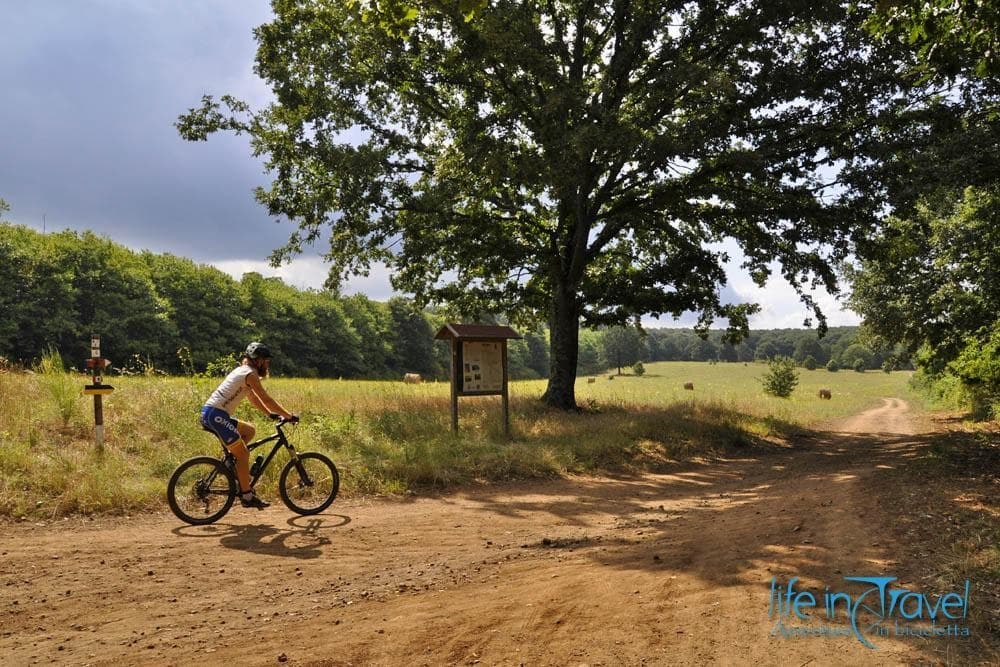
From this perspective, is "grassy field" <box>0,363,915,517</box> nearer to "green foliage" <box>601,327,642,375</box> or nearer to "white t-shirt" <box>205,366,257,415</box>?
"white t-shirt" <box>205,366,257,415</box>

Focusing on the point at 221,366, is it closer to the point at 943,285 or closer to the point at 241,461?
the point at 241,461

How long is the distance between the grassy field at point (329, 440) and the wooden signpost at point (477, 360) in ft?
3.22

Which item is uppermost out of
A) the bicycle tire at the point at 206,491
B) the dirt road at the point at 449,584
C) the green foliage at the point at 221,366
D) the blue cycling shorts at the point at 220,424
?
the green foliage at the point at 221,366

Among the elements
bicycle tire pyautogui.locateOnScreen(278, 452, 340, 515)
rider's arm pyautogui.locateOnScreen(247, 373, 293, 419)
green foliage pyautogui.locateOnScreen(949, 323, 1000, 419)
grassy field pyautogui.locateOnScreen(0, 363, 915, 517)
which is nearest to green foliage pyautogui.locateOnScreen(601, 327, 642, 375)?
green foliage pyautogui.locateOnScreen(949, 323, 1000, 419)

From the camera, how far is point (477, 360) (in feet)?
46.7

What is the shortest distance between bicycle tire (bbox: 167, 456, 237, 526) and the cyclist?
0.16 meters

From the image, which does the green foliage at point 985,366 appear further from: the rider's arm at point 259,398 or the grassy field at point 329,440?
the rider's arm at point 259,398

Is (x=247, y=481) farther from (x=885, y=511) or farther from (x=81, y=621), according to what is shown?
(x=885, y=511)

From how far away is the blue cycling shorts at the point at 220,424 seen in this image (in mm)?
7352

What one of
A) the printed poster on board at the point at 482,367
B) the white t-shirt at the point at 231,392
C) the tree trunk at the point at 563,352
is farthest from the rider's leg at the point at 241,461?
the tree trunk at the point at 563,352

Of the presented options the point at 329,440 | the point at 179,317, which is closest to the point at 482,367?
the point at 329,440

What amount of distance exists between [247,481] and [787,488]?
8.29 metres

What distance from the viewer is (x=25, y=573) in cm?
537

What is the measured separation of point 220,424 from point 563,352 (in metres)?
13.7
